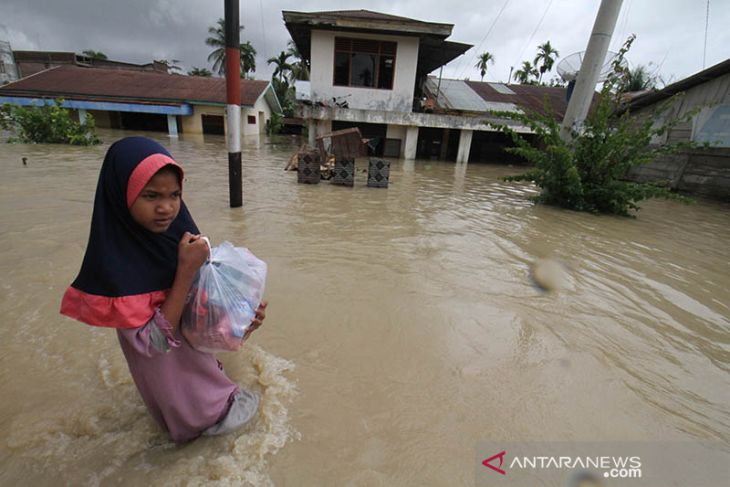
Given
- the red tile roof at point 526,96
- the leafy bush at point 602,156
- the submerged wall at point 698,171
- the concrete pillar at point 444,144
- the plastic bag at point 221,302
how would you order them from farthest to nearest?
the red tile roof at point 526,96 → the concrete pillar at point 444,144 → the submerged wall at point 698,171 → the leafy bush at point 602,156 → the plastic bag at point 221,302

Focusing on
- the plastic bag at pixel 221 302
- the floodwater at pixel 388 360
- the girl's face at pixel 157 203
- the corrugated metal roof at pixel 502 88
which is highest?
the corrugated metal roof at pixel 502 88

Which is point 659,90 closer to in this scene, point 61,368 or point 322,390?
point 322,390

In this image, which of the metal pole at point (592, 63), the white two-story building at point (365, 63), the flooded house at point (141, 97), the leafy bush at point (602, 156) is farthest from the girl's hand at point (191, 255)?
the flooded house at point (141, 97)

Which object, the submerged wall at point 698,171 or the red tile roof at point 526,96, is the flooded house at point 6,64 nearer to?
the red tile roof at point 526,96

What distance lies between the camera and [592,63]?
8.41 metres

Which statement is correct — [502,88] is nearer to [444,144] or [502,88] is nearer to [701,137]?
[444,144]

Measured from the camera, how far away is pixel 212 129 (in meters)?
23.0

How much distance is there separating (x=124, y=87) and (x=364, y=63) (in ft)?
51.9

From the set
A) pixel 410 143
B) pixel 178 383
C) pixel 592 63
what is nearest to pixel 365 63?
pixel 410 143

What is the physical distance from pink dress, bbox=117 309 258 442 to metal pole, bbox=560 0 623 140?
29.3 feet

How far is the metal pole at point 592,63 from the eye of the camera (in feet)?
26.4

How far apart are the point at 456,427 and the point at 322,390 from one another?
75 cm

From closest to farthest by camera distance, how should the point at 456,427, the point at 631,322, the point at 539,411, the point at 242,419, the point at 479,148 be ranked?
the point at 242,419 → the point at 456,427 → the point at 539,411 → the point at 631,322 → the point at 479,148

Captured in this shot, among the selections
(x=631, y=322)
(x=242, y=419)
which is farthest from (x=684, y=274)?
(x=242, y=419)
